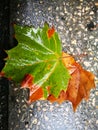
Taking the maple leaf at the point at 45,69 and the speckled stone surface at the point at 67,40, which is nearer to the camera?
the maple leaf at the point at 45,69

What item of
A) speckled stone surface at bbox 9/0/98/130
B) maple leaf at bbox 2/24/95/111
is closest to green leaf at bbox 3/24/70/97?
maple leaf at bbox 2/24/95/111

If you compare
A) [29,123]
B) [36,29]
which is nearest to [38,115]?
[29,123]

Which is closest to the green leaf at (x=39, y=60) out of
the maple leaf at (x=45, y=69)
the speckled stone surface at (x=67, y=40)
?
the maple leaf at (x=45, y=69)

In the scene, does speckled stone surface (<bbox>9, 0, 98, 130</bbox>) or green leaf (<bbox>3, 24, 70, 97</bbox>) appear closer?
green leaf (<bbox>3, 24, 70, 97</bbox>)

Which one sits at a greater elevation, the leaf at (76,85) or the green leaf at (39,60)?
the green leaf at (39,60)

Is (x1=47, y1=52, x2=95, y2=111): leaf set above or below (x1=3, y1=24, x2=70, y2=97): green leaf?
below

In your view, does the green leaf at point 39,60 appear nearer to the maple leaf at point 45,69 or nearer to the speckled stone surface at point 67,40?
the maple leaf at point 45,69

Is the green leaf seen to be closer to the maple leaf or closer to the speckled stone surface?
the maple leaf
